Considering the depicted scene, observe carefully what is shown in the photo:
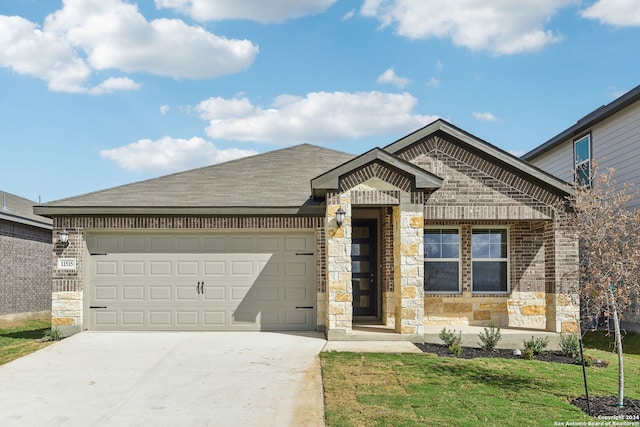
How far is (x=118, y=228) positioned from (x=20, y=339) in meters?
3.44

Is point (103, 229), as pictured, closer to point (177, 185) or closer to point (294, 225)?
point (177, 185)

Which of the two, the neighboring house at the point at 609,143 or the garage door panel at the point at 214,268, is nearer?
the garage door panel at the point at 214,268

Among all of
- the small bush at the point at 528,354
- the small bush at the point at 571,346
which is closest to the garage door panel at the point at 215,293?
the small bush at the point at 528,354

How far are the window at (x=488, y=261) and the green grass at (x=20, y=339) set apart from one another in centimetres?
977

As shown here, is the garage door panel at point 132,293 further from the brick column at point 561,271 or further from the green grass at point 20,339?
the brick column at point 561,271

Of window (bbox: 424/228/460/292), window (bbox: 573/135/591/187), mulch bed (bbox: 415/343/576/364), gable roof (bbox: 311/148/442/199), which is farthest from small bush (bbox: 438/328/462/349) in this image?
window (bbox: 573/135/591/187)

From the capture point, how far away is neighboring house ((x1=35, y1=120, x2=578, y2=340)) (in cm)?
1242

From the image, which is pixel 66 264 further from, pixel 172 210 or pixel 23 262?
pixel 23 262

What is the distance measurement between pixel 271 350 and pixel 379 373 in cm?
262

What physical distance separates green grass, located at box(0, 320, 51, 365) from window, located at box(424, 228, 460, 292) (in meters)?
8.63

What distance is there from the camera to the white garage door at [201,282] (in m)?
12.9

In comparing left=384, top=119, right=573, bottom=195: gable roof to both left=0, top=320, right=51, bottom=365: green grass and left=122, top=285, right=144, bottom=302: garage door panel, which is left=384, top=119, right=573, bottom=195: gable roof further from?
left=0, top=320, right=51, bottom=365: green grass

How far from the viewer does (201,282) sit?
13.0 m

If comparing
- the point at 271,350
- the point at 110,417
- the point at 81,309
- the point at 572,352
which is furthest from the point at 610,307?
the point at 81,309
